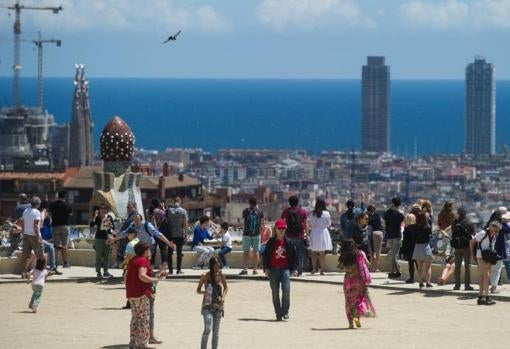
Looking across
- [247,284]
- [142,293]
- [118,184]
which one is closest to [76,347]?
[142,293]

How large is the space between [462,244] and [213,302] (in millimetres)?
6472

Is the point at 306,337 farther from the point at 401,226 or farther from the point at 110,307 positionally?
the point at 401,226

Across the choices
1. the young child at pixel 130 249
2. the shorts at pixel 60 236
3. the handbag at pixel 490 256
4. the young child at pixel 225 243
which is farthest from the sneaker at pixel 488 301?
the shorts at pixel 60 236

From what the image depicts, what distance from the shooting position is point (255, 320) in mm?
24828

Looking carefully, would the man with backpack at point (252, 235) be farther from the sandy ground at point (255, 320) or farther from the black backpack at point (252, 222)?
the sandy ground at point (255, 320)

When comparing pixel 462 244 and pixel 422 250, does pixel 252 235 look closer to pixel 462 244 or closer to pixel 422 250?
pixel 422 250

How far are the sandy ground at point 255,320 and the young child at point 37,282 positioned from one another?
15 centimetres

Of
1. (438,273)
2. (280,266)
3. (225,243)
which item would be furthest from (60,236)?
(280,266)

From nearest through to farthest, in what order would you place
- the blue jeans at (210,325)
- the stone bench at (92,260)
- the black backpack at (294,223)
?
the blue jeans at (210,325)
the black backpack at (294,223)
the stone bench at (92,260)

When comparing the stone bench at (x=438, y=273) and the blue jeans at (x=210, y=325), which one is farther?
the stone bench at (x=438, y=273)

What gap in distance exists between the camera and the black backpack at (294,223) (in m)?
28.2

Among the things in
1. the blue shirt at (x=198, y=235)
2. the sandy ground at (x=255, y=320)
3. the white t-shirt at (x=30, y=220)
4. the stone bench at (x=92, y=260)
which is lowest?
the sandy ground at (x=255, y=320)

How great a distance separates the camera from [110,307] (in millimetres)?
26031

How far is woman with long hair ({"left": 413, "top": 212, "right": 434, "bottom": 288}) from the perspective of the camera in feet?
90.5
